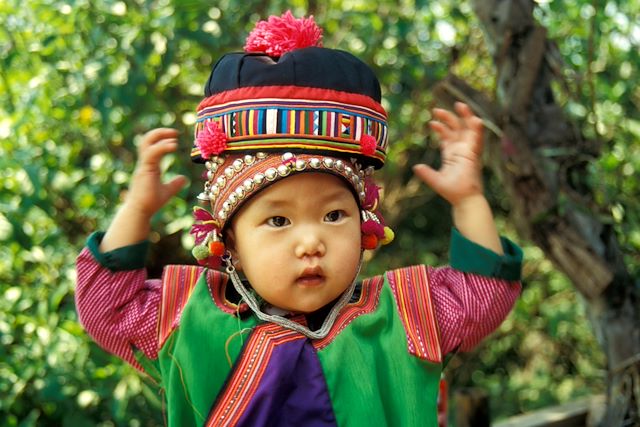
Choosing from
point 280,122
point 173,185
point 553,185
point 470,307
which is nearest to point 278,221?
point 280,122

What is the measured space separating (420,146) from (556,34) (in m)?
0.78

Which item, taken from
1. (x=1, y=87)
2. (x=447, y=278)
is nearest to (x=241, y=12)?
(x=1, y=87)

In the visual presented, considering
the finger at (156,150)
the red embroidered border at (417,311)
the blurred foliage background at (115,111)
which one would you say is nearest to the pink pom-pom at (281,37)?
the finger at (156,150)

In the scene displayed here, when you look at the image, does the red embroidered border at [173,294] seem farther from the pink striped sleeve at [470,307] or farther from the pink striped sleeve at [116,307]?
the pink striped sleeve at [470,307]

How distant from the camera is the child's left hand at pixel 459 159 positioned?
5.45 ft

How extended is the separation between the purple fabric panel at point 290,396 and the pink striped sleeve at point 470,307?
255 mm

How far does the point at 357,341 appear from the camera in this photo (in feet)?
5.10

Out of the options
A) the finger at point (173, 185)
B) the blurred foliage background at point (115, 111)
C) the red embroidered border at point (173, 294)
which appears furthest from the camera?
the blurred foliage background at point (115, 111)

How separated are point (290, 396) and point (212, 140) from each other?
1.51 ft

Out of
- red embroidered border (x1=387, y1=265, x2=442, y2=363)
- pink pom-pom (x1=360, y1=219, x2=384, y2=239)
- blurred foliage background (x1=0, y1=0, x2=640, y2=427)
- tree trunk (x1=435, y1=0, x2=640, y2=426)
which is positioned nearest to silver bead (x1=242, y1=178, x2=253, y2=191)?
pink pom-pom (x1=360, y1=219, x2=384, y2=239)

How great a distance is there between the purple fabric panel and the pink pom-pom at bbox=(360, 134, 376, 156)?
0.36 meters

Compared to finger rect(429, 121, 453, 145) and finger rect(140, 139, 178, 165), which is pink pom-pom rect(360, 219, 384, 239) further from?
finger rect(140, 139, 178, 165)

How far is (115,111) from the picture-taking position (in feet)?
9.39

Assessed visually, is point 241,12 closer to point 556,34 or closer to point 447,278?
point 556,34
